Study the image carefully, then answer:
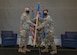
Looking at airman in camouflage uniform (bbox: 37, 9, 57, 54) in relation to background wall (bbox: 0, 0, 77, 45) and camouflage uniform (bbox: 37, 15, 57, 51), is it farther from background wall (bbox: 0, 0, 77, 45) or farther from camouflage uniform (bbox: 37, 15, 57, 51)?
background wall (bbox: 0, 0, 77, 45)

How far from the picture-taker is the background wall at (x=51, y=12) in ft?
29.3

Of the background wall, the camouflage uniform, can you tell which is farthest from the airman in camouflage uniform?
the background wall

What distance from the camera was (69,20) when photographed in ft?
29.5

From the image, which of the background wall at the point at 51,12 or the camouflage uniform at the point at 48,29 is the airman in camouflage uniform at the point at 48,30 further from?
the background wall at the point at 51,12

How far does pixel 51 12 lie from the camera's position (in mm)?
8945

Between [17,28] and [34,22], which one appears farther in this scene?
[17,28]

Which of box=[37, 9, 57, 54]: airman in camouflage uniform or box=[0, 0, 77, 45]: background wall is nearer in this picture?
box=[37, 9, 57, 54]: airman in camouflage uniform

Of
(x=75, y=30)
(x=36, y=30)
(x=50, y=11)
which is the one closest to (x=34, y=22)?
(x=36, y=30)

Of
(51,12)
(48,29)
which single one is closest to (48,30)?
(48,29)

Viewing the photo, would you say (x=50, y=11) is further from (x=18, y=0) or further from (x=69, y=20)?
(x=18, y=0)

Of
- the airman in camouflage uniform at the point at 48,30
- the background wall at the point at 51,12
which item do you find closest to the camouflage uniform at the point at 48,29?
the airman in camouflage uniform at the point at 48,30

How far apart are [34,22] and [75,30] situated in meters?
2.21

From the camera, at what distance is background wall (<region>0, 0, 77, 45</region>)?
8930mm

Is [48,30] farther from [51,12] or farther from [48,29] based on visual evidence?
[51,12]
